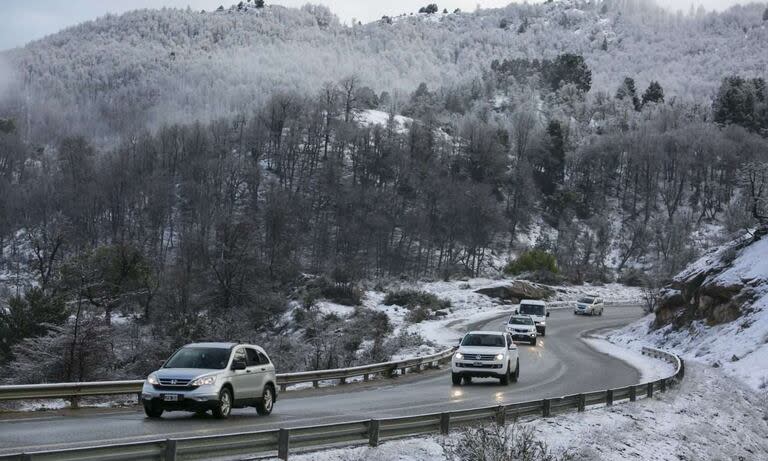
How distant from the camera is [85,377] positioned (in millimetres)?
33000

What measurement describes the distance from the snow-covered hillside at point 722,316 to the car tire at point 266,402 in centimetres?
2048

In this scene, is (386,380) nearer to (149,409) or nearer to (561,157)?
(149,409)

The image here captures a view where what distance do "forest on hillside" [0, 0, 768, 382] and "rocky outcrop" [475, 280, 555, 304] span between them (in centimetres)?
706

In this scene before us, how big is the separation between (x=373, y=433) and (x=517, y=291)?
69072 mm

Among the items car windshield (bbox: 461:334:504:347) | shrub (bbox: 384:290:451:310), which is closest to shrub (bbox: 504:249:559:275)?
shrub (bbox: 384:290:451:310)

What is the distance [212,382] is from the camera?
16.3 meters

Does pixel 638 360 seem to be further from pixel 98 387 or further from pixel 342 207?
pixel 342 207

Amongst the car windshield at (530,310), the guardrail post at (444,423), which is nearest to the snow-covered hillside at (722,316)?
the car windshield at (530,310)

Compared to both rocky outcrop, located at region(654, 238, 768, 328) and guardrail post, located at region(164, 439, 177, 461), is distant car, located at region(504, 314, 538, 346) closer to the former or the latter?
rocky outcrop, located at region(654, 238, 768, 328)

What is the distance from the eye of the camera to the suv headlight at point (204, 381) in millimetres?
16016

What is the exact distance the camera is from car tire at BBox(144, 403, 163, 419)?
15992mm

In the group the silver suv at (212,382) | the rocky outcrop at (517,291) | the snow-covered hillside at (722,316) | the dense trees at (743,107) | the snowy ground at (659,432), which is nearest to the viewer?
the snowy ground at (659,432)

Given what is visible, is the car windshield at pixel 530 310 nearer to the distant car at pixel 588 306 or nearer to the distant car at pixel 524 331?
the distant car at pixel 524 331

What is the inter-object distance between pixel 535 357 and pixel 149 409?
27273 mm
